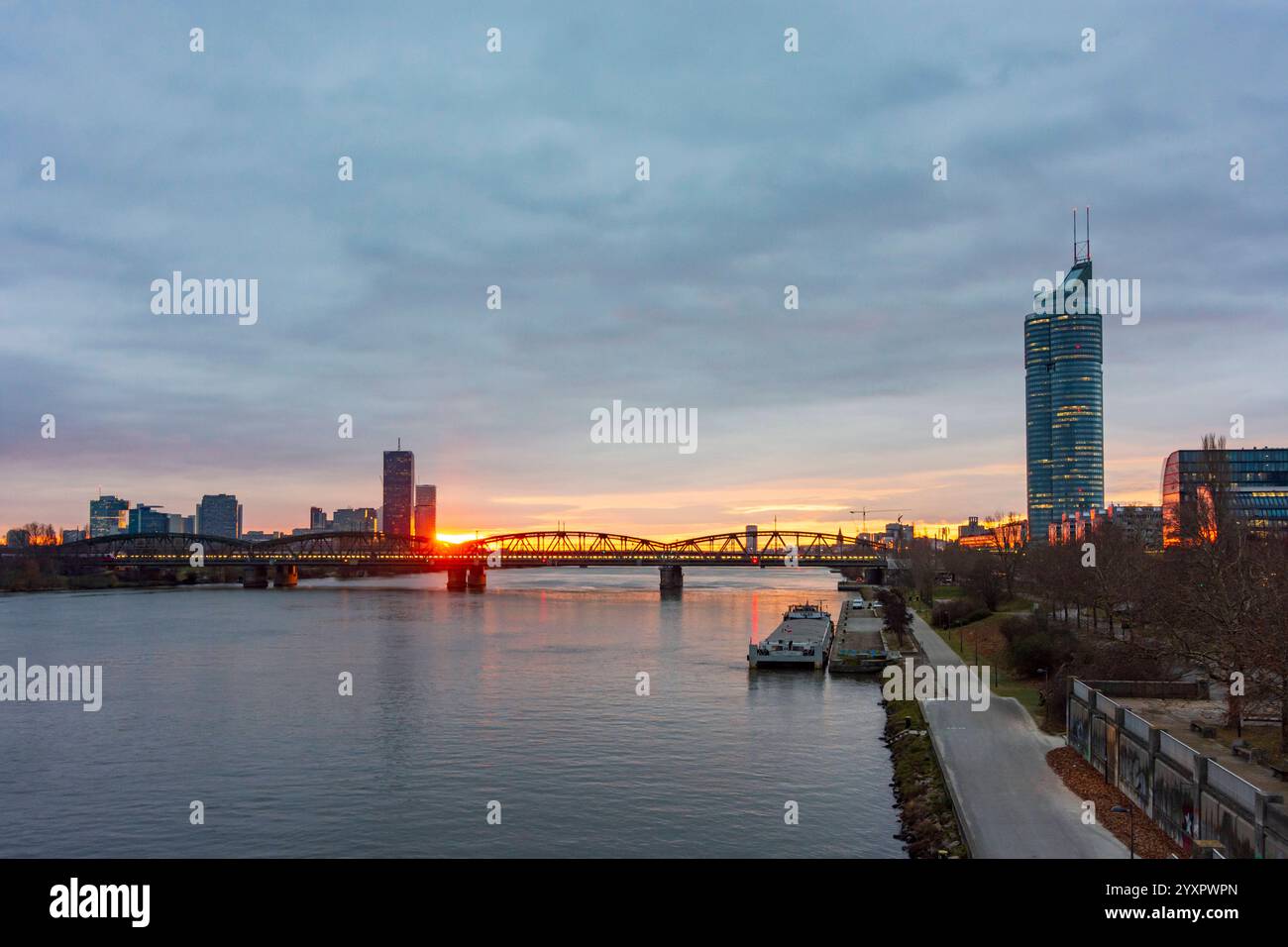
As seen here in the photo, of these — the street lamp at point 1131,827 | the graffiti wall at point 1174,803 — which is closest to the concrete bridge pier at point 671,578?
the street lamp at point 1131,827

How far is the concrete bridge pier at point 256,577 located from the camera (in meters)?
173

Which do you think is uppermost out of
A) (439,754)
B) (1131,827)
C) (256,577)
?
(1131,827)

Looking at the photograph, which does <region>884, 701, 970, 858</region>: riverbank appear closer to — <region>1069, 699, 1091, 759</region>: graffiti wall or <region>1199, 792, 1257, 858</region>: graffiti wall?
<region>1069, 699, 1091, 759</region>: graffiti wall

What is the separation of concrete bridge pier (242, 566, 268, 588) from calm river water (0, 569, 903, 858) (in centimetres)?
9948

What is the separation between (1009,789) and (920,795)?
9.51 ft

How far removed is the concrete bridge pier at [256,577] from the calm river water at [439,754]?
9948cm

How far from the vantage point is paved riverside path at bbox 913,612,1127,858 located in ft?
69.5

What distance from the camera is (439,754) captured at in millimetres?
37219

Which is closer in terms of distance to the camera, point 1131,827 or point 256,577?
point 1131,827

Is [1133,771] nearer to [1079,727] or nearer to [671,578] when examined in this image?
[1079,727]

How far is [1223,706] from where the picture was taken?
30938mm

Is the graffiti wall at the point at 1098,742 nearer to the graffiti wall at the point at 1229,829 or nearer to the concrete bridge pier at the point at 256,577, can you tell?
the graffiti wall at the point at 1229,829

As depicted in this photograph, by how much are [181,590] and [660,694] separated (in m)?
136

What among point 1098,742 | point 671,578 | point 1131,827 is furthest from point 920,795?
point 671,578
